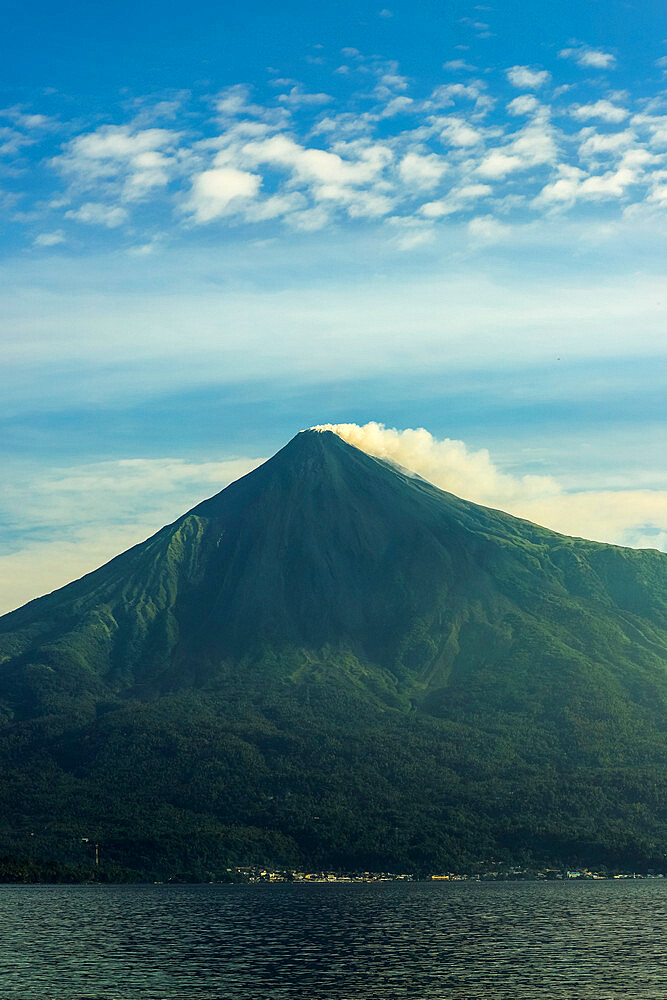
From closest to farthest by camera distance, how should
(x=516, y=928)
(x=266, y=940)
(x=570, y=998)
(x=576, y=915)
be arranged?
(x=570, y=998) < (x=266, y=940) < (x=516, y=928) < (x=576, y=915)

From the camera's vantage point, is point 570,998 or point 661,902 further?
point 661,902

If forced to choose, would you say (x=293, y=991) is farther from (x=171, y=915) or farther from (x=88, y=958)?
(x=171, y=915)

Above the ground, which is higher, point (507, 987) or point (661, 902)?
point (507, 987)

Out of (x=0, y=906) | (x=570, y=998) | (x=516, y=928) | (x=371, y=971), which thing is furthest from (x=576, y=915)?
(x=0, y=906)

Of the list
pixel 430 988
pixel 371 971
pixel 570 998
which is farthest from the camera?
pixel 371 971

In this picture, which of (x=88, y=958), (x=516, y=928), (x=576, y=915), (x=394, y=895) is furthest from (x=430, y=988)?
(x=394, y=895)

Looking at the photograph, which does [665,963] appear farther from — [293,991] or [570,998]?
[293,991]
